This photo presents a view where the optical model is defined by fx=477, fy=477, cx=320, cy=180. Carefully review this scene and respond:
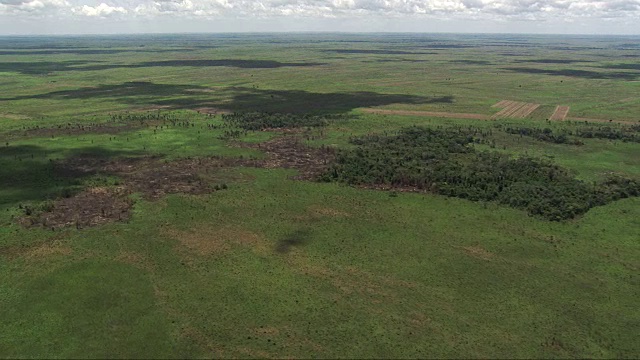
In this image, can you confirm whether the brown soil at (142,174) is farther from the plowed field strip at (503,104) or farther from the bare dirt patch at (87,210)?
the plowed field strip at (503,104)

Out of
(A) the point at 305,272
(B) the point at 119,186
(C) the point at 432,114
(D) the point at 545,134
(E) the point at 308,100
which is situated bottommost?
(A) the point at 305,272

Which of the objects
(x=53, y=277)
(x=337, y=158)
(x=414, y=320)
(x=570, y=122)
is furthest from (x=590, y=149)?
(x=53, y=277)

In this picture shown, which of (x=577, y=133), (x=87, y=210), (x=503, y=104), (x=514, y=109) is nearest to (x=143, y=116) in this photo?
(x=87, y=210)

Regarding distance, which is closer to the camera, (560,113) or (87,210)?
(87,210)

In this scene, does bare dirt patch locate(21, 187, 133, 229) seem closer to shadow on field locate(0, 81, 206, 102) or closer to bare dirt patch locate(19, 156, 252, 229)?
bare dirt patch locate(19, 156, 252, 229)

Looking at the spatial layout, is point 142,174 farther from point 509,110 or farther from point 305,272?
point 509,110

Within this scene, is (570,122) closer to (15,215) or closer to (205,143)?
(205,143)

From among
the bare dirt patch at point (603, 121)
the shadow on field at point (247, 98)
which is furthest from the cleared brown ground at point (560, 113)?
the shadow on field at point (247, 98)
